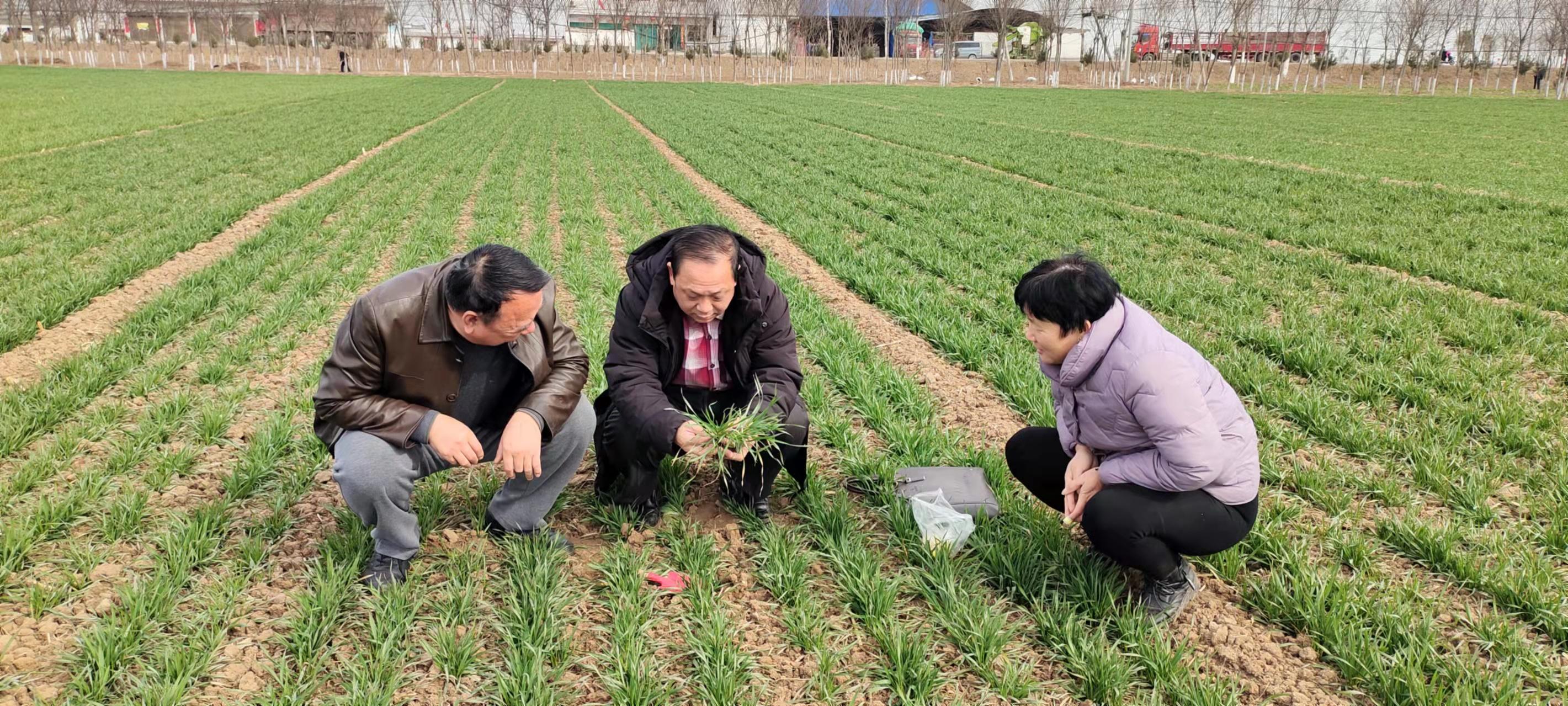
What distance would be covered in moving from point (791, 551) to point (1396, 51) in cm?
7473

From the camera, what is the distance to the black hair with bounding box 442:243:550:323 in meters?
2.78

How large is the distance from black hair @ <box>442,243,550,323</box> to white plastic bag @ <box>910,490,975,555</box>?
5.37 feet

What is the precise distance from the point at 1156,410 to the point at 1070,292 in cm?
44

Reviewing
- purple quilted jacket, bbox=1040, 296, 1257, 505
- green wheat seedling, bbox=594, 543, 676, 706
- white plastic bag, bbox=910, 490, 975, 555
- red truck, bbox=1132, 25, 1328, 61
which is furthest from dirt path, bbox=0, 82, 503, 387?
red truck, bbox=1132, 25, 1328, 61

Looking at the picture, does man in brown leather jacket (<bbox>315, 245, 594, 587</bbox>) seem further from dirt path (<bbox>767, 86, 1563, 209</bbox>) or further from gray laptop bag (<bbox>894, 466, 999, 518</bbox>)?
dirt path (<bbox>767, 86, 1563, 209</bbox>)

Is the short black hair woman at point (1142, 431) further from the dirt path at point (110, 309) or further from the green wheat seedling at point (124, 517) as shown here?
the dirt path at point (110, 309)

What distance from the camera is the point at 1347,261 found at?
8.61 meters

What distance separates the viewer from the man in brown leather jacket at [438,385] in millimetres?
2879

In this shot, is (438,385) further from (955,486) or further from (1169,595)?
(1169,595)

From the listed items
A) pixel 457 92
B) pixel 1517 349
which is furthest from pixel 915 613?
pixel 457 92

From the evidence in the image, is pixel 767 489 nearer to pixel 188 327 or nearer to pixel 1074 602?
pixel 1074 602

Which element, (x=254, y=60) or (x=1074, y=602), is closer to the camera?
(x=1074, y=602)

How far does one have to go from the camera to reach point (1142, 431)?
2.84 meters

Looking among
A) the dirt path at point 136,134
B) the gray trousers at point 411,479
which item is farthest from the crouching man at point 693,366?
the dirt path at point 136,134
